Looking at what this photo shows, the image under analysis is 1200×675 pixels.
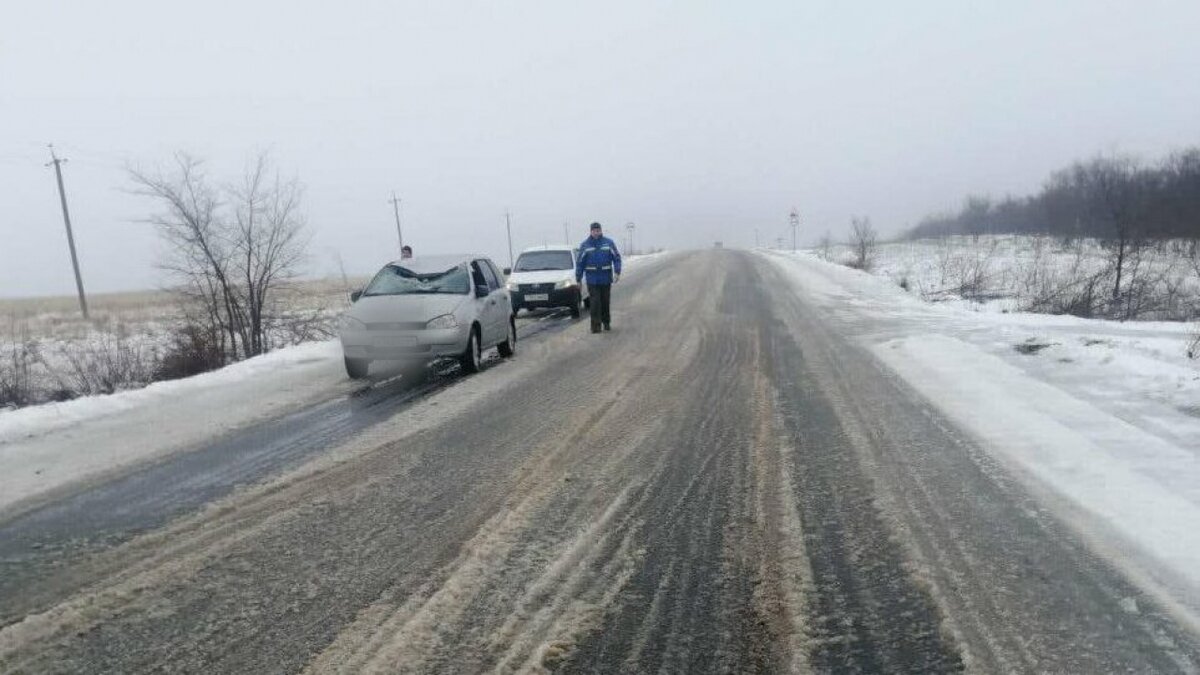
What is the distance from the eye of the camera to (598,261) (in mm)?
13430

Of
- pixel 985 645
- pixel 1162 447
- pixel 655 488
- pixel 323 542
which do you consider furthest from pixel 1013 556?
pixel 323 542

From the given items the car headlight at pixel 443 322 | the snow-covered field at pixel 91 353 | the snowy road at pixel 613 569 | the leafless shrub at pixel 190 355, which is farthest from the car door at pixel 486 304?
the snow-covered field at pixel 91 353

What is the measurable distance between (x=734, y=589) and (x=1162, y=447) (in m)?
3.76

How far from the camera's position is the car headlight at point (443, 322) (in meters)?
9.47

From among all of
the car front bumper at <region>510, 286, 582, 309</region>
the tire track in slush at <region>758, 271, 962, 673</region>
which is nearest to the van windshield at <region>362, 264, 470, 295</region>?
the tire track in slush at <region>758, 271, 962, 673</region>

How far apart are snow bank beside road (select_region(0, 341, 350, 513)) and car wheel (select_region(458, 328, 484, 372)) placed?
4.86 ft

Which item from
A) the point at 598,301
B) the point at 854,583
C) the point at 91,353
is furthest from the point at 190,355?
Answer: the point at 854,583

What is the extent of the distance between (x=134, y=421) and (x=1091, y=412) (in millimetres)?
8736

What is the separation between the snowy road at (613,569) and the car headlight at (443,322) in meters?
3.26

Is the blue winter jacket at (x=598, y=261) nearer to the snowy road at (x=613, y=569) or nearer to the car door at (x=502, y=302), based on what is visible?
the car door at (x=502, y=302)

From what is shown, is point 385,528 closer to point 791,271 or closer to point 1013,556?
point 1013,556

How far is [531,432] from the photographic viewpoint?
20.6ft

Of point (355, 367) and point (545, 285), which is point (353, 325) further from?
point (545, 285)

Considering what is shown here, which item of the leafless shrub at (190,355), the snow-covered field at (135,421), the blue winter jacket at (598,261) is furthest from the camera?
the blue winter jacket at (598,261)
